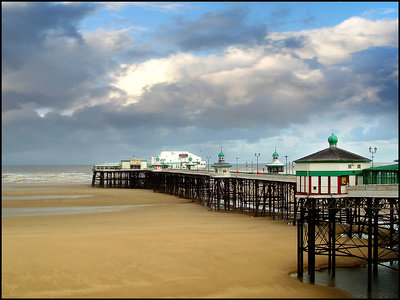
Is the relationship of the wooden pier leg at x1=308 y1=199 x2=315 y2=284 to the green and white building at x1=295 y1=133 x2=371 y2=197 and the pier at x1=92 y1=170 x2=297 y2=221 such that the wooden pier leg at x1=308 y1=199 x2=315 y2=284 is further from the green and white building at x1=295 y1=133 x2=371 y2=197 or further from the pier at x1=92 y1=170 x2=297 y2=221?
the pier at x1=92 y1=170 x2=297 y2=221

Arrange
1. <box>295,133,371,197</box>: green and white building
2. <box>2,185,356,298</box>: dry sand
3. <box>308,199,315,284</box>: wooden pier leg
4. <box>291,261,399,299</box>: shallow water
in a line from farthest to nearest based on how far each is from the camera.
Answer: <box>295,133,371,197</box>: green and white building → <box>308,199,315,284</box>: wooden pier leg → <box>291,261,399,299</box>: shallow water → <box>2,185,356,298</box>: dry sand

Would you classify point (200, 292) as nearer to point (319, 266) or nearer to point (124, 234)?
point (319, 266)

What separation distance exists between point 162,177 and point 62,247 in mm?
56899

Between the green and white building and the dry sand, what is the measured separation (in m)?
4.06

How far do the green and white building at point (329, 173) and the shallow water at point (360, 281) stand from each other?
13.6 feet

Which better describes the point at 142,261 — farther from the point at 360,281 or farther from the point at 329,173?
the point at 329,173

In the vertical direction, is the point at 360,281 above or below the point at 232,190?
below

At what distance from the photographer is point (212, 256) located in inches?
845

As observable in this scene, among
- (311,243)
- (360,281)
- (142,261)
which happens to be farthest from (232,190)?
(142,261)

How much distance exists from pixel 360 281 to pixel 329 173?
230 inches

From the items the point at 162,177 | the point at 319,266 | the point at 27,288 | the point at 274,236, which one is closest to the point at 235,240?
the point at 274,236

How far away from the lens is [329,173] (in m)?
22.2

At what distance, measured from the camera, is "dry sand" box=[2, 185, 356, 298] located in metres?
14.8

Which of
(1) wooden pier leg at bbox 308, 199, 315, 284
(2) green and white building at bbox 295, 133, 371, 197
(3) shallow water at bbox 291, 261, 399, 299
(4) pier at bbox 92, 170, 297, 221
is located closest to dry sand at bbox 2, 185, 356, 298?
(3) shallow water at bbox 291, 261, 399, 299
